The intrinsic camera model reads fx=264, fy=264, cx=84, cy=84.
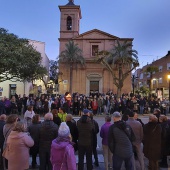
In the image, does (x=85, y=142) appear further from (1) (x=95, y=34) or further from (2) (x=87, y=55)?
(1) (x=95, y=34)

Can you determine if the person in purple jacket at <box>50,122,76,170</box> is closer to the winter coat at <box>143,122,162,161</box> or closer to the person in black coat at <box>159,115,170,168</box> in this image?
the winter coat at <box>143,122,162,161</box>

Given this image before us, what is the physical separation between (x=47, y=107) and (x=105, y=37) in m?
23.5

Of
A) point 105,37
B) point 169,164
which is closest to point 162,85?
point 105,37

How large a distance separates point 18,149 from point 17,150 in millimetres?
28

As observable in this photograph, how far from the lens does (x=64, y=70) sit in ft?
131

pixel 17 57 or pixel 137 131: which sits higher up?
pixel 17 57

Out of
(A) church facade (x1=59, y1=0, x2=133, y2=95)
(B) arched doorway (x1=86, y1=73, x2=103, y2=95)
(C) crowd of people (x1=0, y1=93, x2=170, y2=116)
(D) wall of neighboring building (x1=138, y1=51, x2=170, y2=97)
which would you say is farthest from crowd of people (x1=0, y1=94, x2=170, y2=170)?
(D) wall of neighboring building (x1=138, y1=51, x2=170, y2=97)

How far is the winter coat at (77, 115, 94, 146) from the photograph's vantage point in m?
6.61

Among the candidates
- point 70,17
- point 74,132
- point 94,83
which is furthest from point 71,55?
point 74,132

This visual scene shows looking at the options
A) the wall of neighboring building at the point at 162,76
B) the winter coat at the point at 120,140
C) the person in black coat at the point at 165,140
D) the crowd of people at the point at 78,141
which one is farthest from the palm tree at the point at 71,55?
the winter coat at the point at 120,140

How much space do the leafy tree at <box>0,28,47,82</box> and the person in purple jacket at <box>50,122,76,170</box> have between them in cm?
1979

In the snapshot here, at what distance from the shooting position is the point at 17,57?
2423cm

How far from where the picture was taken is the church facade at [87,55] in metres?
40.0

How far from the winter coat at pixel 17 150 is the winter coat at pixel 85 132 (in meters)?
1.73
